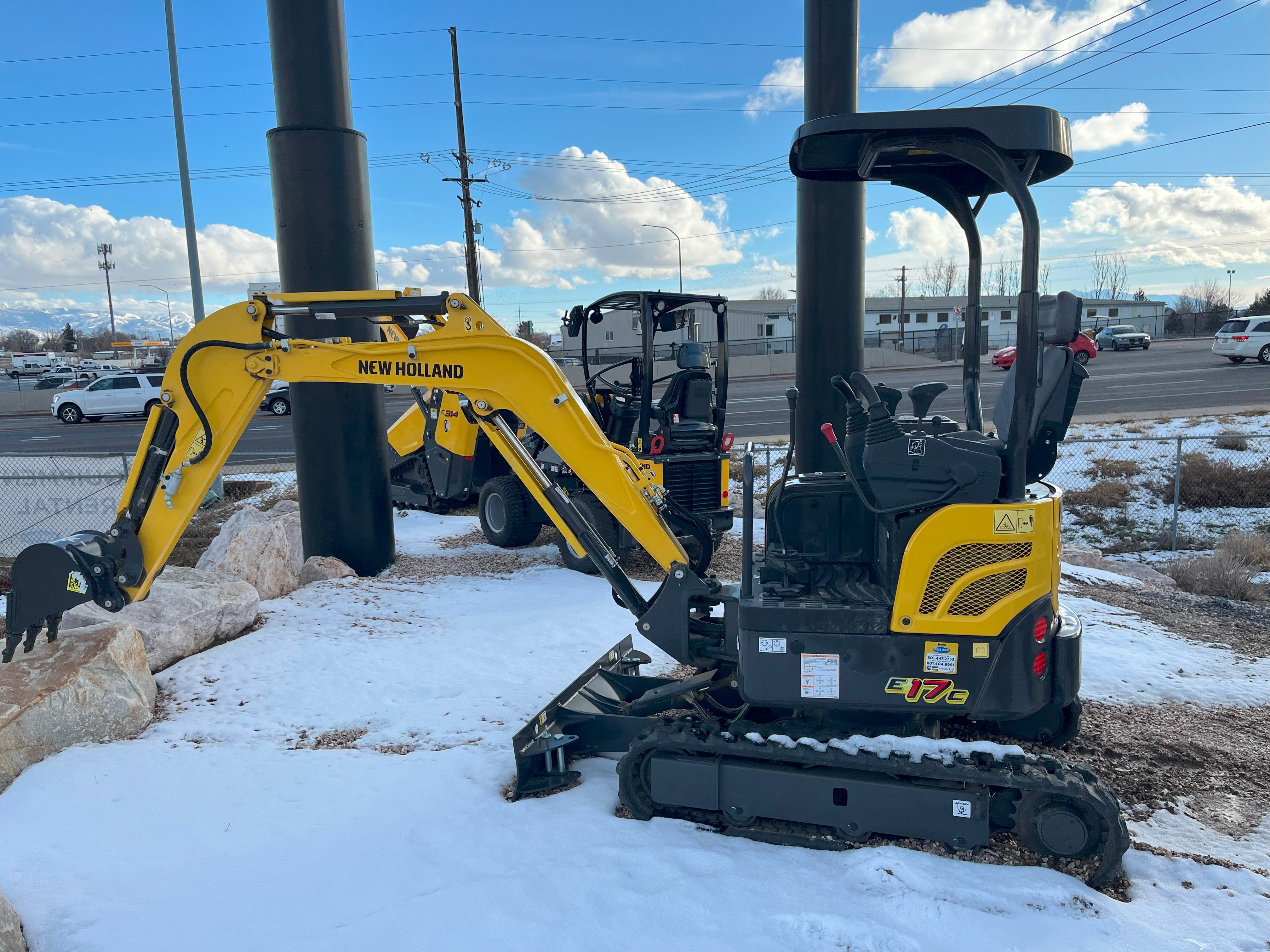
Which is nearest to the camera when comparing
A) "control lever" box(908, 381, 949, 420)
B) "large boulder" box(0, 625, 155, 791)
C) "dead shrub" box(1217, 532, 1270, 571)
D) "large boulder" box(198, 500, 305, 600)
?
"control lever" box(908, 381, 949, 420)

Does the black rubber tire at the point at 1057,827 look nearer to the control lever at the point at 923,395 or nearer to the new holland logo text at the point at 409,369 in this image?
the control lever at the point at 923,395

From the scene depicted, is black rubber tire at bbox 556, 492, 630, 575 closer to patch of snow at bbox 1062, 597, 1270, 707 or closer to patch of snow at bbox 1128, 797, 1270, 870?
patch of snow at bbox 1062, 597, 1270, 707

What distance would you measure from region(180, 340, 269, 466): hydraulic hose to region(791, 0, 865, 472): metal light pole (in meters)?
5.07

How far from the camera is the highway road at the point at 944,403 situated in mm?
A: 21094

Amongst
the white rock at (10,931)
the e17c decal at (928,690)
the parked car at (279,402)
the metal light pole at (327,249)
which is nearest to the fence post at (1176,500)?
the e17c decal at (928,690)

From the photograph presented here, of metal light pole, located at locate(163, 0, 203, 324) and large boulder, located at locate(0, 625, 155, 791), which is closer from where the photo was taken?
large boulder, located at locate(0, 625, 155, 791)

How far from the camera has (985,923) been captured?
3.26 m

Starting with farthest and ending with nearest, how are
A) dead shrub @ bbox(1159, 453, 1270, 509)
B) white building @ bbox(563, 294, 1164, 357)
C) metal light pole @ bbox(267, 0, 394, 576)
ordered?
white building @ bbox(563, 294, 1164, 357)
dead shrub @ bbox(1159, 453, 1270, 509)
metal light pole @ bbox(267, 0, 394, 576)

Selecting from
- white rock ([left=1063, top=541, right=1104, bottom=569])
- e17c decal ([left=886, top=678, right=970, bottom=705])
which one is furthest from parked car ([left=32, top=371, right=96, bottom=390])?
e17c decal ([left=886, top=678, right=970, bottom=705])

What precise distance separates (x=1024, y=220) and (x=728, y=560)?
20.4 ft

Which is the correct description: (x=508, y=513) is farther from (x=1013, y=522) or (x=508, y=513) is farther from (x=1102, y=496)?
(x=1102, y=496)

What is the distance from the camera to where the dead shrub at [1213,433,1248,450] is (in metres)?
13.7

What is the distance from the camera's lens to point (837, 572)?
4.15 m

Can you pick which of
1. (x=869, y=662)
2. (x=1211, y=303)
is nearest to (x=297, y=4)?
(x=869, y=662)
